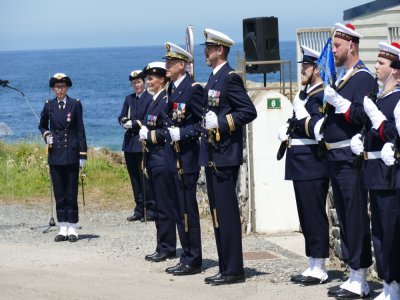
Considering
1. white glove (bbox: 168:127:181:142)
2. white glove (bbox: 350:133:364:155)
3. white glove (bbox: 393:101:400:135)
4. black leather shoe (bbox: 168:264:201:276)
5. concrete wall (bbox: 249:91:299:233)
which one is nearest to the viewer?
white glove (bbox: 393:101:400:135)

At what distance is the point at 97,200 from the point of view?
17953mm

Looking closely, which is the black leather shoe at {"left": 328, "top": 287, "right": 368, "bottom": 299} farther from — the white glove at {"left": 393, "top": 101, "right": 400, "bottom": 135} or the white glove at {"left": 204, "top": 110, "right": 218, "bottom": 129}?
the white glove at {"left": 204, "top": 110, "right": 218, "bottom": 129}

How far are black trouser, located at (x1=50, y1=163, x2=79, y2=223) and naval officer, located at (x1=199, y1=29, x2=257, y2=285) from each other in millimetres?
3760

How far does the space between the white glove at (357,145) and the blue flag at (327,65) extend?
2.31ft

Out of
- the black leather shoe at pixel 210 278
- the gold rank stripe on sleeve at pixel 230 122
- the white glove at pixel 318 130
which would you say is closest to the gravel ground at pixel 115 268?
the black leather shoe at pixel 210 278

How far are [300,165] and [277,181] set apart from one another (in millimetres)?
4423

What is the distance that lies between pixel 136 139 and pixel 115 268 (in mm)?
4594

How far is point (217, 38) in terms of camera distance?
10352 millimetres

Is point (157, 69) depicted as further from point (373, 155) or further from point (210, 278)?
point (373, 155)

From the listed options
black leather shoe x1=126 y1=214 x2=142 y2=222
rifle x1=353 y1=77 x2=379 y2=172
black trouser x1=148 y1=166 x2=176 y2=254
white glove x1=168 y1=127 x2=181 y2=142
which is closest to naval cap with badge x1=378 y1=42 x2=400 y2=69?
rifle x1=353 y1=77 x2=379 y2=172

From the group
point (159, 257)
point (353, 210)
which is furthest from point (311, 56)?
point (159, 257)

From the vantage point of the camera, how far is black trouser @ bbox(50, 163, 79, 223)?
45.8ft

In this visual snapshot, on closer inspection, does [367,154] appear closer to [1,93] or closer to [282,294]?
[282,294]

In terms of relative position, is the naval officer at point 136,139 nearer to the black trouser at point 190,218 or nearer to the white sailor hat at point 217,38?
the black trouser at point 190,218
